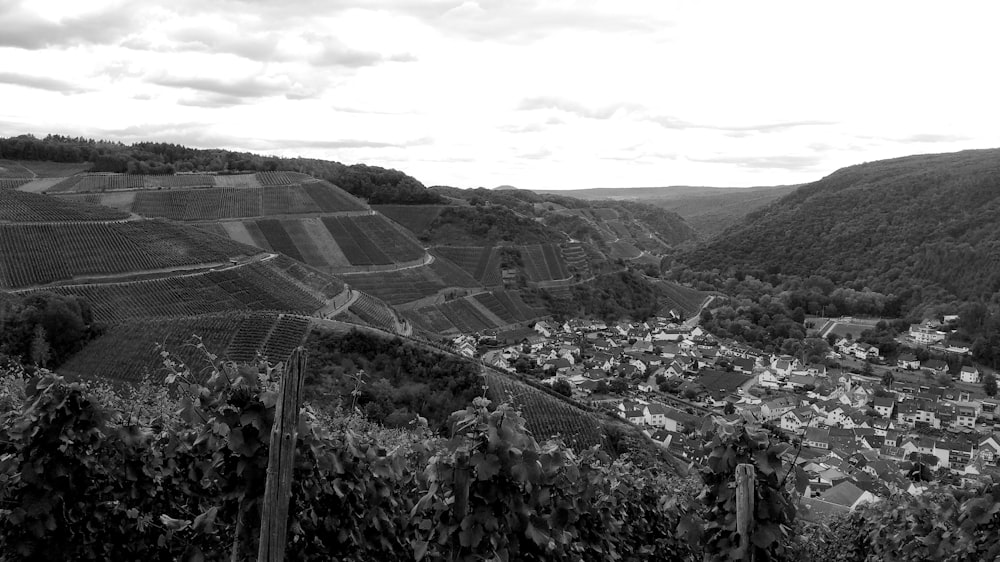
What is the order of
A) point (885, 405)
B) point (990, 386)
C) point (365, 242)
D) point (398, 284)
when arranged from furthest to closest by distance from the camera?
1. point (365, 242)
2. point (398, 284)
3. point (990, 386)
4. point (885, 405)

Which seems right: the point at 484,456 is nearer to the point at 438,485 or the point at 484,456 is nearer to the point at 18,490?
the point at 438,485

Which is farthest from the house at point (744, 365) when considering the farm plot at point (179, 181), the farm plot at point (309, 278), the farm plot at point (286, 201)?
the farm plot at point (179, 181)

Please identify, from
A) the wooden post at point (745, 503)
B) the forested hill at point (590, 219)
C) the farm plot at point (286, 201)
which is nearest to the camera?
the wooden post at point (745, 503)

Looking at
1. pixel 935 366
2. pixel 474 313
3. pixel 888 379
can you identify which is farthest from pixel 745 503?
pixel 935 366

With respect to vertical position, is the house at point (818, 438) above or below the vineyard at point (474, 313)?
below

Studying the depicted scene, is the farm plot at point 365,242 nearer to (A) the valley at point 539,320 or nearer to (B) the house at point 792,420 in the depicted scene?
(A) the valley at point 539,320

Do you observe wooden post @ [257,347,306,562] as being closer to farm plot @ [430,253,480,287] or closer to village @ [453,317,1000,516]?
village @ [453,317,1000,516]

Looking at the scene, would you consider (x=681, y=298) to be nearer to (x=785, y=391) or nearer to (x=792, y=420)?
(x=785, y=391)
